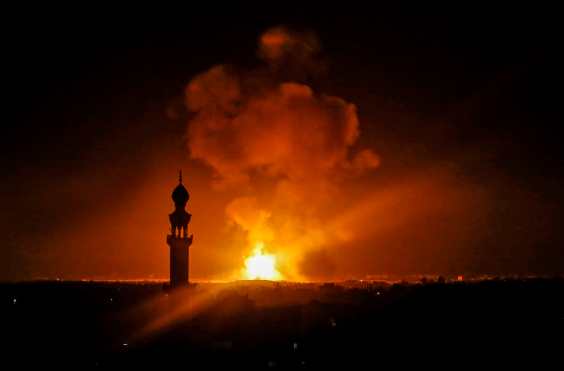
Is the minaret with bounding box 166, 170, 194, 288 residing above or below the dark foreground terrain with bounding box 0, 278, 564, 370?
above

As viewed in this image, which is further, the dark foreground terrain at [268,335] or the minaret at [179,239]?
the minaret at [179,239]

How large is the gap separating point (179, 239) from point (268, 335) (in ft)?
98.9

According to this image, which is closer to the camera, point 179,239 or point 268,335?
point 268,335

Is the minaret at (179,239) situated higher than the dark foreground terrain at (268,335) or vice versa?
the minaret at (179,239)

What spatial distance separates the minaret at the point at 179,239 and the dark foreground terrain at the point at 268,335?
299 cm

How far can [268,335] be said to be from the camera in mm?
78438

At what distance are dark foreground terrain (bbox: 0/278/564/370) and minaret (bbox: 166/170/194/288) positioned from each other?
299 centimetres

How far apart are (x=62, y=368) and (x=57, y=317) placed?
1583 inches

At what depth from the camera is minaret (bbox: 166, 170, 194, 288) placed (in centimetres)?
10338

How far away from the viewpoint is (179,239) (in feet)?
339

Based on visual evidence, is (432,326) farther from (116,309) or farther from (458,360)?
(116,309)

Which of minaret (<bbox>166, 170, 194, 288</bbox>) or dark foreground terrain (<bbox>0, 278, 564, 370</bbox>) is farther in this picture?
minaret (<bbox>166, 170, 194, 288</bbox>)

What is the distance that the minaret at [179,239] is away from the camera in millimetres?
103375

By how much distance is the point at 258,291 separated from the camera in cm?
14625
